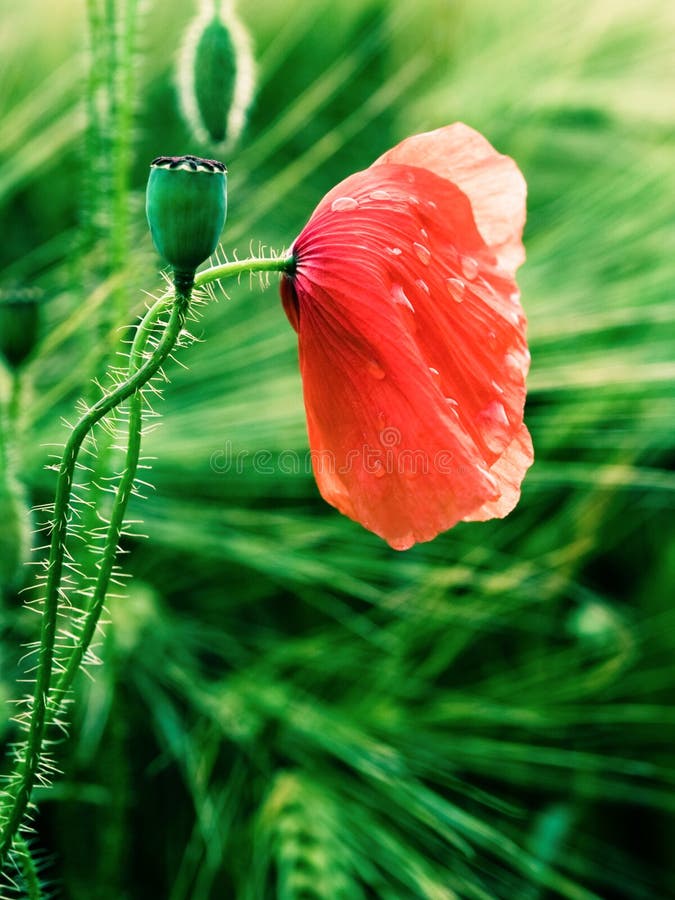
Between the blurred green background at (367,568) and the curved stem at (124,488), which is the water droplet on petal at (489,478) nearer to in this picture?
the curved stem at (124,488)

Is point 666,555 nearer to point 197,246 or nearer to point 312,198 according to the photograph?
point 312,198

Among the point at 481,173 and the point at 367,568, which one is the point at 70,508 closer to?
the point at 481,173

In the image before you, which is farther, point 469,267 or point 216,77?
point 216,77

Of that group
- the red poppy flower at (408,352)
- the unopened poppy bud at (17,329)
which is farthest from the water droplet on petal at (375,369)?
the unopened poppy bud at (17,329)

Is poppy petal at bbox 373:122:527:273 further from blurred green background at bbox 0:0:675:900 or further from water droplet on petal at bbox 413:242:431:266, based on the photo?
blurred green background at bbox 0:0:675:900

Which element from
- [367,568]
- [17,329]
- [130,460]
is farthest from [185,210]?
[367,568]

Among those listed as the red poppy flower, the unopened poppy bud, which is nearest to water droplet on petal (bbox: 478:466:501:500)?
the red poppy flower
